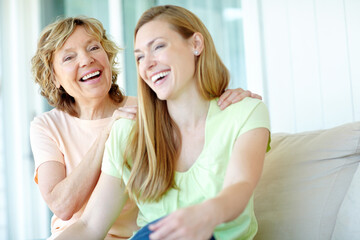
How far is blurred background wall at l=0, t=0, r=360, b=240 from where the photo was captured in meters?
2.19

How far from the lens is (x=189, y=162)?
4.84 feet

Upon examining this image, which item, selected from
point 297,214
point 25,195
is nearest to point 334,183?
point 297,214

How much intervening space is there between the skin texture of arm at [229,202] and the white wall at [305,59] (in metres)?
0.96

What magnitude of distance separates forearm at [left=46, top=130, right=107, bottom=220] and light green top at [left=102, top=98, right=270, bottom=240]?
0.33 metres

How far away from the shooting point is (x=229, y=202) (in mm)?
1070

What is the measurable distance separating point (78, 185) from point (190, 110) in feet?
1.84

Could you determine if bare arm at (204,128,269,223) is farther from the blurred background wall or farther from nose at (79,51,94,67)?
the blurred background wall

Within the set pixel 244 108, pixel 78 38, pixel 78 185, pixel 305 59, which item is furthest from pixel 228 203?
pixel 305 59

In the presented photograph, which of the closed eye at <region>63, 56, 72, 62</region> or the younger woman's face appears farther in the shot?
the closed eye at <region>63, 56, 72, 62</region>

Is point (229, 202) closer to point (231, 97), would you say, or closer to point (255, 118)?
point (255, 118)

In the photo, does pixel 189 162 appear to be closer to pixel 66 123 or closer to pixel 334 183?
pixel 334 183

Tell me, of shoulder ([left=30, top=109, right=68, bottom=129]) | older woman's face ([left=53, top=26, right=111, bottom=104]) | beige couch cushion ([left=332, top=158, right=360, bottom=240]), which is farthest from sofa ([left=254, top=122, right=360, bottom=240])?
shoulder ([left=30, top=109, right=68, bottom=129])

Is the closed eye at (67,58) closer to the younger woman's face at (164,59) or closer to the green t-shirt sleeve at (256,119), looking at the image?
the younger woman's face at (164,59)

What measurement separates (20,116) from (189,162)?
8.47ft
